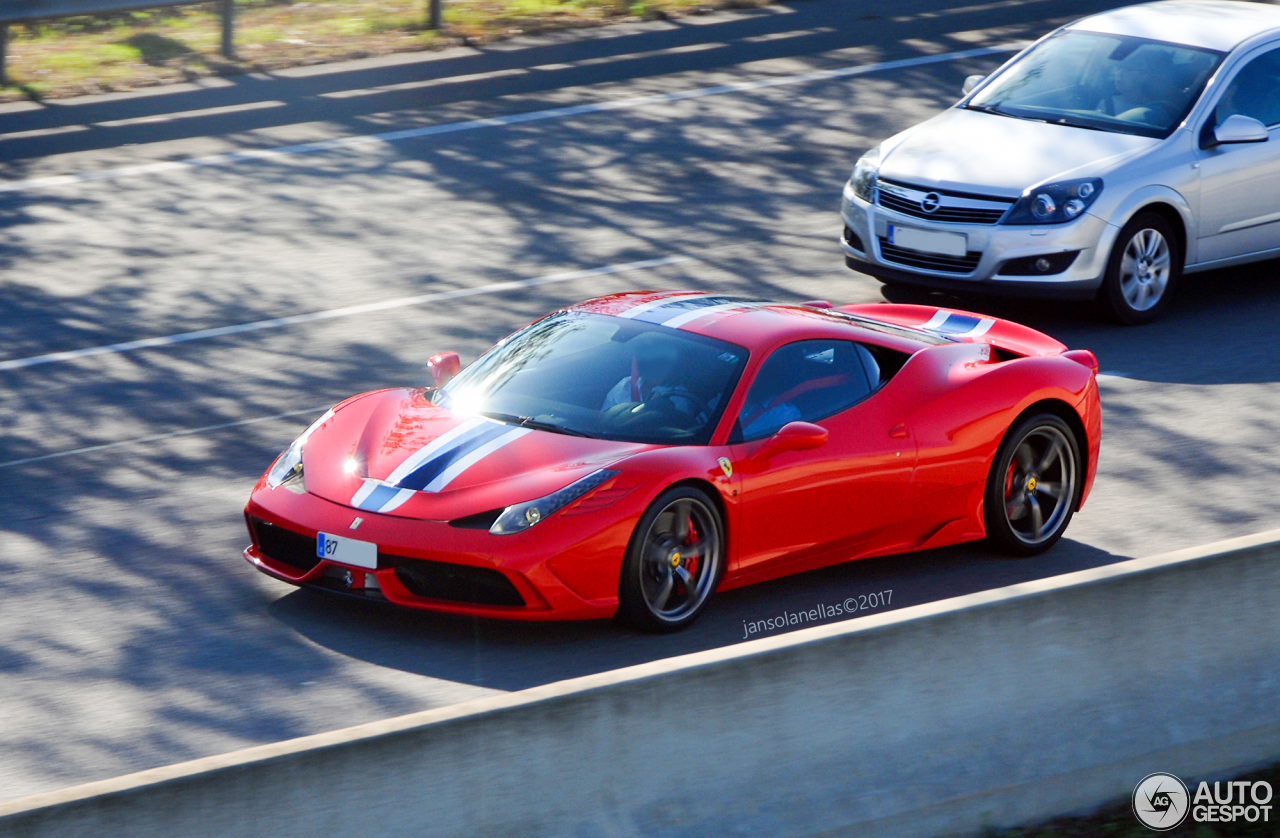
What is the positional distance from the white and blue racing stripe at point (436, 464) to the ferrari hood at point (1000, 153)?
16.4 ft

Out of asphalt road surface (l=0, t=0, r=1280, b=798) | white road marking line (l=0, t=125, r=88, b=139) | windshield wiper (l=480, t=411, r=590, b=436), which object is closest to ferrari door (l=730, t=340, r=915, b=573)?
asphalt road surface (l=0, t=0, r=1280, b=798)

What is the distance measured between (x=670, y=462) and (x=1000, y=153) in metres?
5.39

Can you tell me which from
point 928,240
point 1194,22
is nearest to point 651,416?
point 928,240

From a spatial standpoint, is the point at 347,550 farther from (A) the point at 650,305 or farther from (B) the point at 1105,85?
(B) the point at 1105,85

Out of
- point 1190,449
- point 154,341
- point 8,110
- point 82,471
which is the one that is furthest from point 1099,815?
point 8,110

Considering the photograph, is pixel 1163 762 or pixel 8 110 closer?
pixel 1163 762

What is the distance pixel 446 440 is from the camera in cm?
670

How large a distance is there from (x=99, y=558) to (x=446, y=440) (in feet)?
6.01

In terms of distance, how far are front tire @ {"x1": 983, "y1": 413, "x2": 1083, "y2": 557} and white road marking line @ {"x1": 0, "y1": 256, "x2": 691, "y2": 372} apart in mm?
4669

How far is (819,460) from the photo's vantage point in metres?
6.90

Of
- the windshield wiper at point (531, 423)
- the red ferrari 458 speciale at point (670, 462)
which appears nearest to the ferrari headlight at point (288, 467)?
the red ferrari 458 speciale at point (670, 462)

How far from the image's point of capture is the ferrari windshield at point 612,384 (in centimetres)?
676

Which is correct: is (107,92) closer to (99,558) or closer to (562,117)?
(562,117)

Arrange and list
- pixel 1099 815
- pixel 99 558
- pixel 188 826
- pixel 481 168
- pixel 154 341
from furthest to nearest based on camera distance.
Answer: pixel 481 168 → pixel 154 341 → pixel 99 558 → pixel 1099 815 → pixel 188 826
